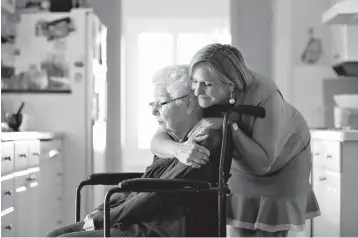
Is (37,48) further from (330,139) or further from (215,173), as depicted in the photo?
(215,173)

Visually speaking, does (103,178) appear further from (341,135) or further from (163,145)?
(341,135)

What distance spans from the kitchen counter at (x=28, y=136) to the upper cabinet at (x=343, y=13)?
6.86 ft

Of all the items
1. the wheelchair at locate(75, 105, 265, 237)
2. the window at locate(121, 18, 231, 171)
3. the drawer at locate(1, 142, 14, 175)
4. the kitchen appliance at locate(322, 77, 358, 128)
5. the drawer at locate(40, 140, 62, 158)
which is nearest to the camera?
the wheelchair at locate(75, 105, 265, 237)

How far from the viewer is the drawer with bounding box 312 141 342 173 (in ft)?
10.2

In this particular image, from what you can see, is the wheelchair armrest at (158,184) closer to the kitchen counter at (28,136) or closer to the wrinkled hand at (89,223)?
the wrinkled hand at (89,223)

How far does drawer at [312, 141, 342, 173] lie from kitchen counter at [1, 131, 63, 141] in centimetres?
168

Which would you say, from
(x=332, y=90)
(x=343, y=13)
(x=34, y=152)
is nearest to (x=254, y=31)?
(x=332, y=90)

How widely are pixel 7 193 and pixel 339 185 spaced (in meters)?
1.69

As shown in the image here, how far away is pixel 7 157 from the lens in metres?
3.03

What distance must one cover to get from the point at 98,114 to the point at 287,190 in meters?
3.20

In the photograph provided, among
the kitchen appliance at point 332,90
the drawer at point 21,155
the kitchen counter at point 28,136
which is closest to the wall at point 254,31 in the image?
the kitchen appliance at point 332,90

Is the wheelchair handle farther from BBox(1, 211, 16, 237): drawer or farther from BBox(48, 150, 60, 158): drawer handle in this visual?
BBox(48, 150, 60, 158): drawer handle

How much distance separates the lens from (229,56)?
5.29 feet

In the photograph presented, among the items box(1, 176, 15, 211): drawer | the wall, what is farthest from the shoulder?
the wall
